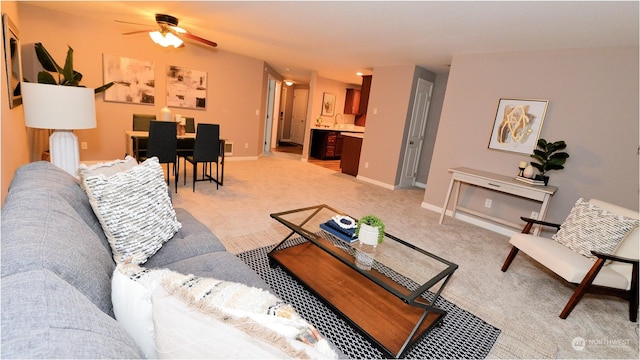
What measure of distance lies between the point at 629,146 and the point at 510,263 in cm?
183

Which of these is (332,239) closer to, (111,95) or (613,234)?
(613,234)

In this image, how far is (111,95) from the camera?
4.73 meters

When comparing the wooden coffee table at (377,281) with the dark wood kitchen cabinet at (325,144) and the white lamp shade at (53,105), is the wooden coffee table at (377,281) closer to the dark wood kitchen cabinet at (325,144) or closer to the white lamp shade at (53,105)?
the white lamp shade at (53,105)

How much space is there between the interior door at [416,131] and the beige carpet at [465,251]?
1.48 ft

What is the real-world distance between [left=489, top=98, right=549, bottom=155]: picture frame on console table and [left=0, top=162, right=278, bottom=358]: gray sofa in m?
3.73

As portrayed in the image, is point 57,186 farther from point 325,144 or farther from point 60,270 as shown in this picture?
point 325,144

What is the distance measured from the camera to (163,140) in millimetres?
3816

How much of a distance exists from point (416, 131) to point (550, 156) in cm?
256

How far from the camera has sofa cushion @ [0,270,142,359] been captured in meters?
0.49

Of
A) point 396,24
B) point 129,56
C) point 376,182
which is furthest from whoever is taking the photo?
point 376,182

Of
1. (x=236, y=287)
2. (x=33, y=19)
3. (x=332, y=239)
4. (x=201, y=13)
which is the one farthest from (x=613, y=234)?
(x=33, y=19)

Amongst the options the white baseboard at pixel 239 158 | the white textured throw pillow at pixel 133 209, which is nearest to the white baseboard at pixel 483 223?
the white textured throw pillow at pixel 133 209

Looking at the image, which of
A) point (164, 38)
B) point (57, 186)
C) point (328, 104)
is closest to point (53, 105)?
point (57, 186)

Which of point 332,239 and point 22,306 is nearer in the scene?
point 22,306
